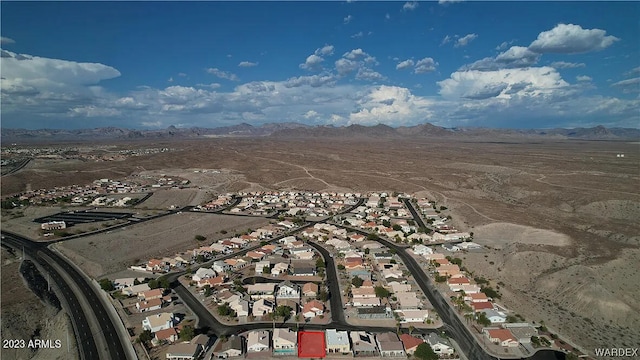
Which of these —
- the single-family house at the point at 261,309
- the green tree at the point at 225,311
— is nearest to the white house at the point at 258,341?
the single-family house at the point at 261,309

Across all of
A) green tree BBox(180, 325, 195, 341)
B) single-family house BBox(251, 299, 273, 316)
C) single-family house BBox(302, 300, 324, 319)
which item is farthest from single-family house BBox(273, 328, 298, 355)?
green tree BBox(180, 325, 195, 341)

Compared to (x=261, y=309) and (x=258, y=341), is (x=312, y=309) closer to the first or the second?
(x=261, y=309)

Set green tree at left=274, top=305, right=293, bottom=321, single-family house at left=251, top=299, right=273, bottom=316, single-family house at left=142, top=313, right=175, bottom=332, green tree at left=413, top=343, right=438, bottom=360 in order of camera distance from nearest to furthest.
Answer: green tree at left=413, top=343, right=438, bottom=360 < single-family house at left=142, top=313, right=175, bottom=332 < green tree at left=274, top=305, right=293, bottom=321 < single-family house at left=251, top=299, right=273, bottom=316

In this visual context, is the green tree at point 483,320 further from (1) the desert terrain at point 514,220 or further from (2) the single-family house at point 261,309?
(2) the single-family house at point 261,309

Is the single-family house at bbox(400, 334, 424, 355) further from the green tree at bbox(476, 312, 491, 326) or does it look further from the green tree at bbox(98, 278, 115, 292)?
the green tree at bbox(98, 278, 115, 292)

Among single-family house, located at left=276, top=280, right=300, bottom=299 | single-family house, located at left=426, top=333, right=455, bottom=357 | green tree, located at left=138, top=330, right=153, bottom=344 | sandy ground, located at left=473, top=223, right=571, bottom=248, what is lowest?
single-family house, located at left=426, top=333, right=455, bottom=357

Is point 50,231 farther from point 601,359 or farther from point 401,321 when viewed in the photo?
point 601,359
